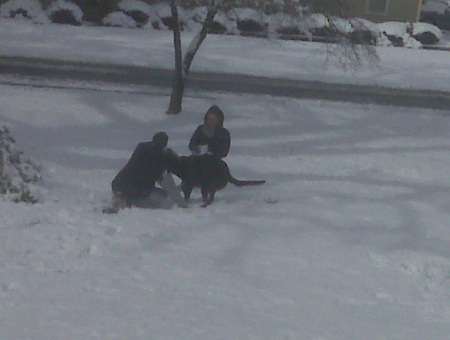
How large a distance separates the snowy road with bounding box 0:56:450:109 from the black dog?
966cm

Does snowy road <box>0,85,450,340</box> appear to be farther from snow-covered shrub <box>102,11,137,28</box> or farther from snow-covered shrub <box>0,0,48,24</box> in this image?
snow-covered shrub <box>102,11,137,28</box>

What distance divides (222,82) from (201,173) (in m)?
11.3

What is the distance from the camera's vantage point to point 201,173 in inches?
372

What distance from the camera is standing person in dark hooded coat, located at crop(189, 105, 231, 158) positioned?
979 cm

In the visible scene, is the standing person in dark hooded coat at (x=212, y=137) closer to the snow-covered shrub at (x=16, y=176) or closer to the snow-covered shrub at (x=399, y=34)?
the snow-covered shrub at (x=16, y=176)

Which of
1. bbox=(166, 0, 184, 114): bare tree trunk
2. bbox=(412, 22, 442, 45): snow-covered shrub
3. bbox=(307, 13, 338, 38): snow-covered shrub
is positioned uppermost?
bbox=(307, 13, 338, 38): snow-covered shrub

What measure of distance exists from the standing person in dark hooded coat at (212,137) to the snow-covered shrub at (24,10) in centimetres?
2295

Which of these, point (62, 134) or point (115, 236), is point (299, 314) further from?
point (62, 134)

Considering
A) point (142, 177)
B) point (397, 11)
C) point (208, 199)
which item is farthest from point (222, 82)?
point (397, 11)

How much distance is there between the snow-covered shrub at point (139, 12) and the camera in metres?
32.4

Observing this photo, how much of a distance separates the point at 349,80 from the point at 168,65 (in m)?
5.40

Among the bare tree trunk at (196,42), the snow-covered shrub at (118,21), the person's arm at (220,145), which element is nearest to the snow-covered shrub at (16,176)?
the person's arm at (220,145)

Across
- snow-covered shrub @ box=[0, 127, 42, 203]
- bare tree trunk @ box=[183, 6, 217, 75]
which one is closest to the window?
bare tree trunk @ box=[183, 6, 217, 75]

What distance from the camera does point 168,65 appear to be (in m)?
23.6
